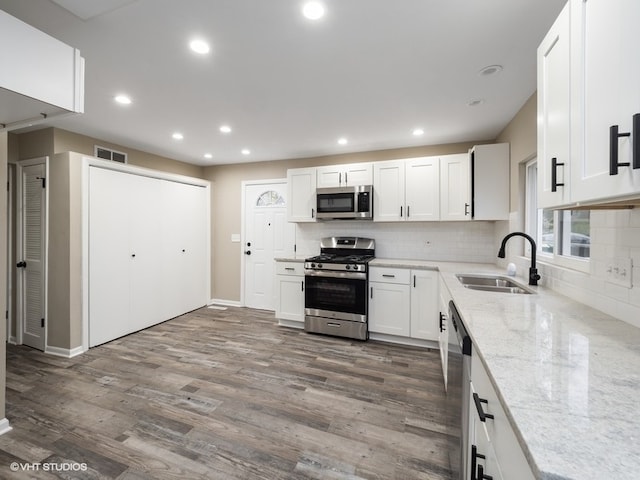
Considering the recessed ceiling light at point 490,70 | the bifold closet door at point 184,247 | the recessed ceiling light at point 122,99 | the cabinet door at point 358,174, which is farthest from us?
the bifold closet door at point 184,247

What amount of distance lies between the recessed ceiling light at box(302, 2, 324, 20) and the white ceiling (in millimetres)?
42

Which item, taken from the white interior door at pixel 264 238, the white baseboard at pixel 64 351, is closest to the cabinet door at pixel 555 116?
the white interior door at pixel 264 238

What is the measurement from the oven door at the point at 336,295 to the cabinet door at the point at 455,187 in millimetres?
1283

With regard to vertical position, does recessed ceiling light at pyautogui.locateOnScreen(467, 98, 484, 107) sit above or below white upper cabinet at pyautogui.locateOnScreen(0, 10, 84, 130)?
above

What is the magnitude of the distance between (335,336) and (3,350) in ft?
9.69

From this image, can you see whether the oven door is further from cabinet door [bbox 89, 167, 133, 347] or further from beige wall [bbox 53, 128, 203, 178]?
beige wall [bbox 53, 128, 203, 178]

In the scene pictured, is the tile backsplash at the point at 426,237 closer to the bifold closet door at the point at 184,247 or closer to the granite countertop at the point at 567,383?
the bifold closet door at the point at 184,247

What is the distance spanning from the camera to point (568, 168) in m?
1.10

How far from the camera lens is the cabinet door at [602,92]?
76cm

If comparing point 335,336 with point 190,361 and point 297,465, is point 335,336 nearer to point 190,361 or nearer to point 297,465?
point 190,361

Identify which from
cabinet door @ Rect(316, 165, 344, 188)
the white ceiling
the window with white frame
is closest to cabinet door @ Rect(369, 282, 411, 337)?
the window with white frame

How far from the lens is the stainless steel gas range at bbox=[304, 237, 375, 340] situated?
354cm

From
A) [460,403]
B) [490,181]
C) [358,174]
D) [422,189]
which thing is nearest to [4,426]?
[460,403]

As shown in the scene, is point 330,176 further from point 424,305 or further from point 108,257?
point 108,257
